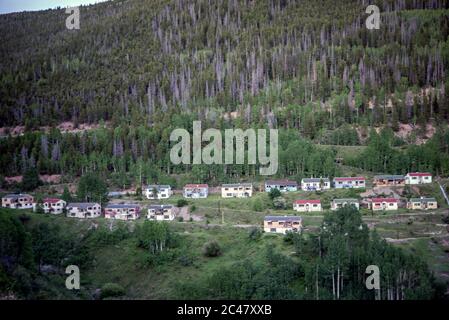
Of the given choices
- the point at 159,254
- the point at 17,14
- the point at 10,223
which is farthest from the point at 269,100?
the point at 17,14

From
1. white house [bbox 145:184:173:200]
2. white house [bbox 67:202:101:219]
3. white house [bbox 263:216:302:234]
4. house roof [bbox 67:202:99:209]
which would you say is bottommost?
white house [bbox 263:216:302:234]

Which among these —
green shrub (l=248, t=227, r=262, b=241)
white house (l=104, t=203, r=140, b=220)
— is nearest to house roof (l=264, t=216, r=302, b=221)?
green shrub (l=248, t=227, r=262, b=241)

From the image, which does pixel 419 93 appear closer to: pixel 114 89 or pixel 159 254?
pixel 114 89

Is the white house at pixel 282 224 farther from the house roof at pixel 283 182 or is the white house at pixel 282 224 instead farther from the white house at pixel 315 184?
the house roof at pixel 283 182

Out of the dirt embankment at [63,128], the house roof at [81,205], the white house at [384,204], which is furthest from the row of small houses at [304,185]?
the dirt embankment at [63,128]

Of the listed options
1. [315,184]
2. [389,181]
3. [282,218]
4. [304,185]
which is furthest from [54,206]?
[389,181]

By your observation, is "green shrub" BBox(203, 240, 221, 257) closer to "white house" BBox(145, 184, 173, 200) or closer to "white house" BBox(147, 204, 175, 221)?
"white house" BBox(147, 204, 175, 221)

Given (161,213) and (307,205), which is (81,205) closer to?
(161,213)
